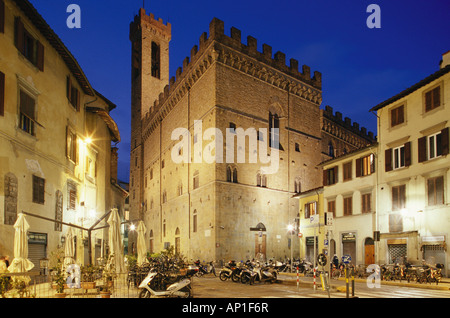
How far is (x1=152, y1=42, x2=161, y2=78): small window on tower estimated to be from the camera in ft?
193

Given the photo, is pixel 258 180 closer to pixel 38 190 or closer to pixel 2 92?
pixel 38 190

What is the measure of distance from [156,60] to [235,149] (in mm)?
30500

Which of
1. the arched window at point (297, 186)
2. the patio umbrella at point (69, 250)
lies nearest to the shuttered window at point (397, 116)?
the arched window at point (297, 186)

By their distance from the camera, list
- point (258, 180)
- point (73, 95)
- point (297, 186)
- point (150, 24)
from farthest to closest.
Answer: point (150, 24), point (297, 186), point (258, 180), point (73, 95)

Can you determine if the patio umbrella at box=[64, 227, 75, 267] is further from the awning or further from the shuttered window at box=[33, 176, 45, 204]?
the awning

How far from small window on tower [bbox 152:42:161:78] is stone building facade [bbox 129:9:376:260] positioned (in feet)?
45.7

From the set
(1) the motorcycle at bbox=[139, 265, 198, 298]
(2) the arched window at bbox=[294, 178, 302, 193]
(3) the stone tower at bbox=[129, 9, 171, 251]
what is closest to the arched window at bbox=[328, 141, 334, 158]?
(2) the arched window at bbox=[294, 178, 302, 193]

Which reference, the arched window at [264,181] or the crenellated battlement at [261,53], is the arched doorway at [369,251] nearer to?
the arched window at [264,181]

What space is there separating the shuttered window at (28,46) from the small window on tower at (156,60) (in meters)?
42.1

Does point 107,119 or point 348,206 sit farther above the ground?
point 107,119

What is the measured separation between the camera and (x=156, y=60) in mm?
59531

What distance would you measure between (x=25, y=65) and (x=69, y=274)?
8.41 metres

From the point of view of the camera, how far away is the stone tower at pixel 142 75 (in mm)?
56531

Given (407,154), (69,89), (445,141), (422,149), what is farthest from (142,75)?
(445,141)
